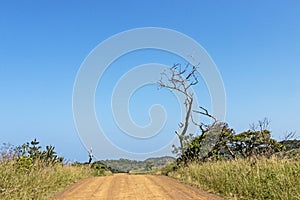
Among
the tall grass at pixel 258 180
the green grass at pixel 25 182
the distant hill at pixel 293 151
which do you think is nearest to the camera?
the tall grass at pixel 258 180

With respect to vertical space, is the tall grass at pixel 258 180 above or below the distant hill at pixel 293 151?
below

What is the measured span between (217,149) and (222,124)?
2921 mm

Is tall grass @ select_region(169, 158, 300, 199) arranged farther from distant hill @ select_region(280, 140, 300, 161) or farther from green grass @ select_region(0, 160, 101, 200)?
green grass @ select_region(0, 160, 101, 200)

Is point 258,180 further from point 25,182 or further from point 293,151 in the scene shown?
point 25,182

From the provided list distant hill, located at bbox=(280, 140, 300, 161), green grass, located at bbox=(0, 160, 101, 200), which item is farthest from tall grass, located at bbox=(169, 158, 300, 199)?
green grass, located at bbox=(0, 160, 101, 200)

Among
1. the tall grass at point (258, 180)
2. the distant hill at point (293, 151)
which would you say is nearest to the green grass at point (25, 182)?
the tall grass at point (258, 180)

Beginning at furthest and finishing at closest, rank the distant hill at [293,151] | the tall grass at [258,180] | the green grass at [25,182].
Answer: the distant hill at [293,151]
the green grass at [25,182]
the tall grass at [258,180]

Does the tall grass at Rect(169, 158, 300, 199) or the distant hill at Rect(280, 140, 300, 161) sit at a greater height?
the distant hill at Rect(280, 140, 300, 161)

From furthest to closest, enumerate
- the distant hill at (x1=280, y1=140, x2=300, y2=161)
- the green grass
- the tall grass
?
1. the distant hill at (x1=280, y1=140, x2=300, y2=161)
2. the green grass
3. the tall grass

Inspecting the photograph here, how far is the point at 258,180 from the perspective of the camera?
10.7 meters

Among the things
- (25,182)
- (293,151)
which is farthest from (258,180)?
(25,182)

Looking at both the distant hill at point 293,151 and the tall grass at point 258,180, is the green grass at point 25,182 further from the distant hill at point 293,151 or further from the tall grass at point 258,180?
the distant hill at point 293,151

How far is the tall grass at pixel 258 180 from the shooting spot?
9.10 m

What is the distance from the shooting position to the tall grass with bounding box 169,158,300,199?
9.10 m
